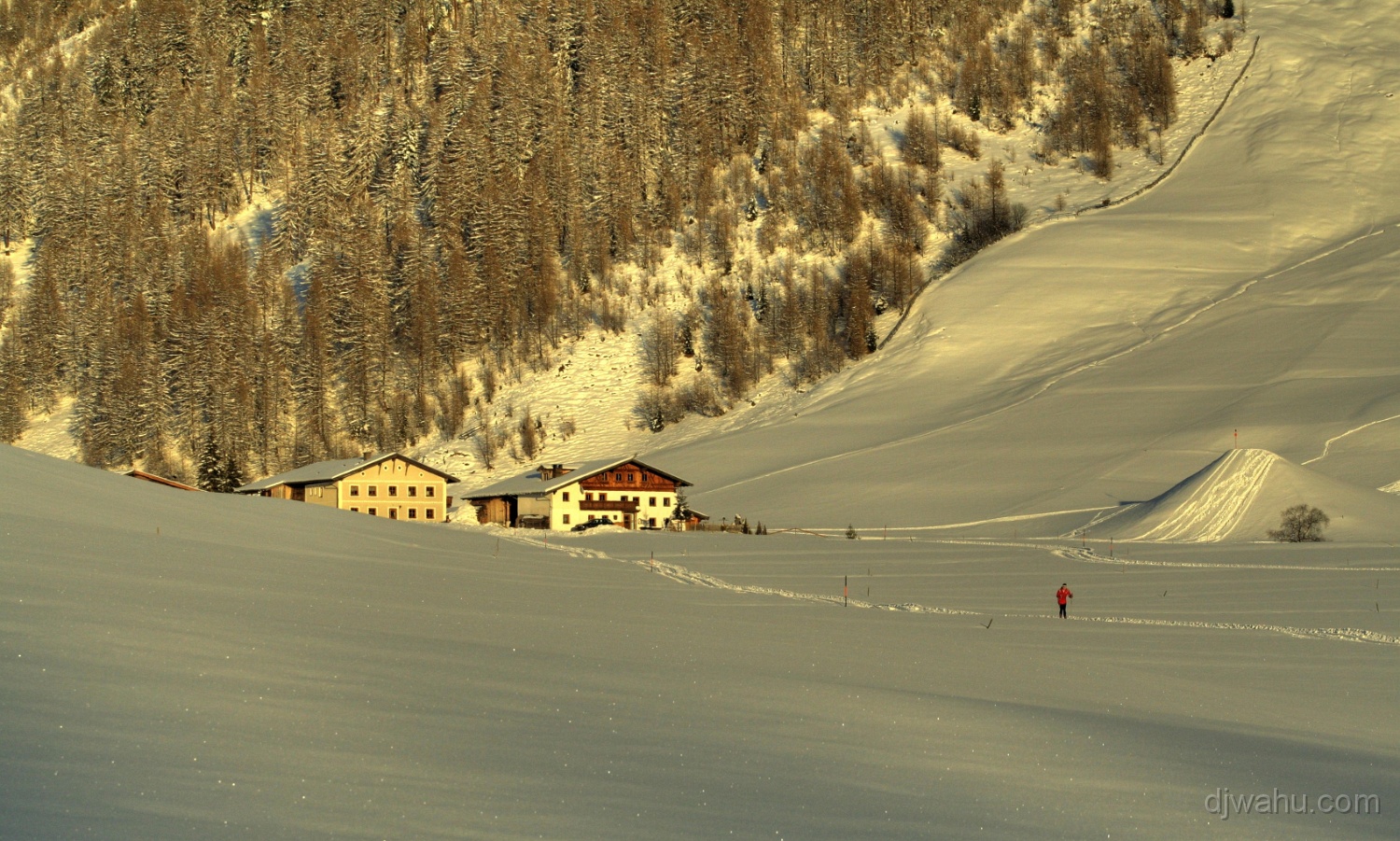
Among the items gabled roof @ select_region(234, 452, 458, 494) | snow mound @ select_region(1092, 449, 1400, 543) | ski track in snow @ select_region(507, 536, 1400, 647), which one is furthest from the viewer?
gabled roof @ select_region(234, 452, 458, 494)

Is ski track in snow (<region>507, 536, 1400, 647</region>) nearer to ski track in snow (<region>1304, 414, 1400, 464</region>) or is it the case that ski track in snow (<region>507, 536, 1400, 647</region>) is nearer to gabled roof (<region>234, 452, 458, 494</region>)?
ski track in snow (<region>1304, 414, 1400, 464</region>)

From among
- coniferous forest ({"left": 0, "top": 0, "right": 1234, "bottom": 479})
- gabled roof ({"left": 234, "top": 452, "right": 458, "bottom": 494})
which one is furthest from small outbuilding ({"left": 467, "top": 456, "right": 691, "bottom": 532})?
coniferous forest ({"left": 0, "top": 0, "right": 1234, "bottom": 479})

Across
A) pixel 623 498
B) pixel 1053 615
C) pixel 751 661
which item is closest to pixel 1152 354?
pixel 623 498

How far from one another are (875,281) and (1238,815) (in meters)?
83.8

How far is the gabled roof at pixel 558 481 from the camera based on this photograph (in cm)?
6538

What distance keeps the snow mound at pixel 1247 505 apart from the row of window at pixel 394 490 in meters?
39.6

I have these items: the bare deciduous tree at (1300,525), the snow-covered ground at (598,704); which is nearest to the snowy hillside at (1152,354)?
the bare deciduous tree at (1300,525)

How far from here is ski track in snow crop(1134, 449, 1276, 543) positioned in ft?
144

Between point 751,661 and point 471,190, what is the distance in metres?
95.0

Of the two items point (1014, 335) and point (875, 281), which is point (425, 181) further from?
point (1014, 335)

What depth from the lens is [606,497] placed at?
66.2 meters

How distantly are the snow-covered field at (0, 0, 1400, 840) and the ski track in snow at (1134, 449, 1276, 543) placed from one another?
132 mm

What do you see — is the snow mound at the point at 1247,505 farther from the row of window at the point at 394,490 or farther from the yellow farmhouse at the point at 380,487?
the row of window at the point at 394,490

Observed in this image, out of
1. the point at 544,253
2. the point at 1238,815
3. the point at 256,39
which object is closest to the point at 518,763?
the point at 1238,815
